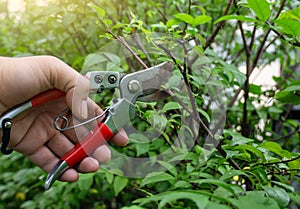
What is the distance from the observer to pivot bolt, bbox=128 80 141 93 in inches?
37.0

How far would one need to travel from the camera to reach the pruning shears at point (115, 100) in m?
0.94

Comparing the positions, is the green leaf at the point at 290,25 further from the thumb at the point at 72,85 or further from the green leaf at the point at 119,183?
the green leaf at the point at 119,183

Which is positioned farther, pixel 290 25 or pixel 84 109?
pixel 84 109

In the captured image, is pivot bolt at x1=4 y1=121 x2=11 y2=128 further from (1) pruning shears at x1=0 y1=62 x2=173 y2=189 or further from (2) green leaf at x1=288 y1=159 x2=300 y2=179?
(2) green leaf at x1=288 y1=159 x2=300 y2=179

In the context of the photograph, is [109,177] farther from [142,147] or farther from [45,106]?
[45,106]

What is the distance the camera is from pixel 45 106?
1122 millimetres

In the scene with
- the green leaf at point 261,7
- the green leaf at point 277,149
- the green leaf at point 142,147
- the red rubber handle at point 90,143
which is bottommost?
the green leaf at point 142,147

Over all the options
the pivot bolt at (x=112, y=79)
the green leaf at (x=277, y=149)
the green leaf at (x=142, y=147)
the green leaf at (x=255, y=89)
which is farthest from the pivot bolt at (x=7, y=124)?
the green leaf at (x=255, y=89)

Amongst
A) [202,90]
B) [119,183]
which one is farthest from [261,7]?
[119,183]

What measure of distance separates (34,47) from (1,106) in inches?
42.0

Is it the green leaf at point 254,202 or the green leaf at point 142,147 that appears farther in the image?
the green leaf at point 142,147

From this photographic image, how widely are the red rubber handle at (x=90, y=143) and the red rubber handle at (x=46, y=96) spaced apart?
0.42 feet

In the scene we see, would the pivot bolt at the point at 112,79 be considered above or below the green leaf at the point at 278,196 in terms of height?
above

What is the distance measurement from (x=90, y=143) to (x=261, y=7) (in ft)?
1.50
